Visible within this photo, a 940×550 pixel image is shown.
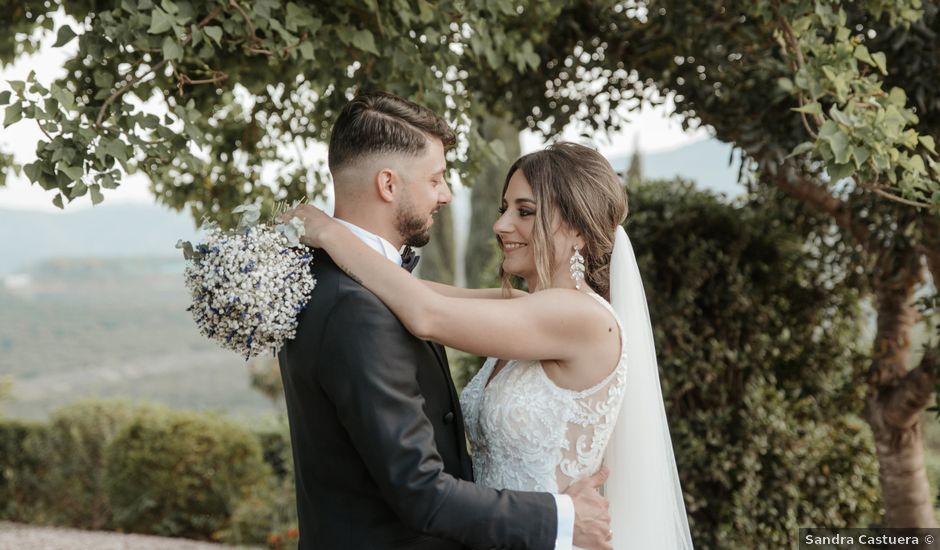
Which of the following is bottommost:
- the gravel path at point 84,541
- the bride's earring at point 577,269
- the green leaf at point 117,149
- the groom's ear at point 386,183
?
the gravel path at point 84,541

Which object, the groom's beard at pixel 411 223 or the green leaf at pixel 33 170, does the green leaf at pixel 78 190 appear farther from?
the groom's beard at pixel 411 223

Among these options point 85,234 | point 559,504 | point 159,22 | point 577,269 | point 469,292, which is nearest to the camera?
point 559,504

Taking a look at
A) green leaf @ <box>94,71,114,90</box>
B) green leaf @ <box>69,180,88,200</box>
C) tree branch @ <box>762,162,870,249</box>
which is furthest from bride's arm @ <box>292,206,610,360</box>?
tree branch @ <box>762,162,870,249</box>

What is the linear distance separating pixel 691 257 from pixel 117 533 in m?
6.15

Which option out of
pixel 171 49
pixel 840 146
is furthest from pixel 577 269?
pixel 171 49

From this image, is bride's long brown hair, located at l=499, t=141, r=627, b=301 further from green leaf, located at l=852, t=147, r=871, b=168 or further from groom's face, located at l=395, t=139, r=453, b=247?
green leaf, located at l=852, t=147, r=871, b=168

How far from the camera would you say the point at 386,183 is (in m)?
2.38

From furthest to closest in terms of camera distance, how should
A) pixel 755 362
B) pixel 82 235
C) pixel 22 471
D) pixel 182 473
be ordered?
pixel 82 235
pixel 22 471
pixel 182 473
pixel 755 362

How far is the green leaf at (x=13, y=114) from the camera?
259 centimetres

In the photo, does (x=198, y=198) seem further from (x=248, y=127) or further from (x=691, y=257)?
(x=691, y=257)

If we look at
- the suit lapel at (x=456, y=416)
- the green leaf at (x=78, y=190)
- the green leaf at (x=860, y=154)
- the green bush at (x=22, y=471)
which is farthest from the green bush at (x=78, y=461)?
the green leaf at (x=860, y=154)

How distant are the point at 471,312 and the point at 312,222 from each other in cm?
51

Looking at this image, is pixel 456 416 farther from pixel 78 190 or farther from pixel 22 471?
pixel 22 471

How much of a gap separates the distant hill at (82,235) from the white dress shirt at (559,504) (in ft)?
114
